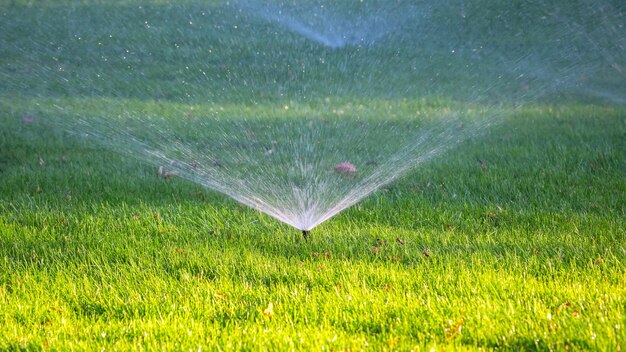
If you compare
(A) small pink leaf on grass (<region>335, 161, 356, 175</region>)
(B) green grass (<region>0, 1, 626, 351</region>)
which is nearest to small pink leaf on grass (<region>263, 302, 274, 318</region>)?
(B) green grass (<region>0, 1, 626, 351</region>)

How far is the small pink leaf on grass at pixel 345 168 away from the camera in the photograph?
6340 millimetres

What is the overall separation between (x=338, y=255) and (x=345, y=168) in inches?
80.7

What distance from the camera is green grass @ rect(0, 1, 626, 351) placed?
3.36 m

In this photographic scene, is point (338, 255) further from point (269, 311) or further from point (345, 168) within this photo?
point (345, 168)

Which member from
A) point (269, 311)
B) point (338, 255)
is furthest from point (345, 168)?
point (269, 311)

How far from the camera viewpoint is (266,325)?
347 cm

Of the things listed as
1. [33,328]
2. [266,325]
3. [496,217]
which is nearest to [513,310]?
[266,325]

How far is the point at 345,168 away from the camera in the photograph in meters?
6.40

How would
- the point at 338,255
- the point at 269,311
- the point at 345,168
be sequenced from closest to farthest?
the point at 269,311 < the point at 338,255 < the point at 345,168

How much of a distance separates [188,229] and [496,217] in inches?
78.7

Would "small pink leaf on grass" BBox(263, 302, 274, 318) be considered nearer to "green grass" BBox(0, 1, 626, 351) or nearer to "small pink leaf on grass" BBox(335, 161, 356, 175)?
"green grass" BBox(0, 1, 626, 351)

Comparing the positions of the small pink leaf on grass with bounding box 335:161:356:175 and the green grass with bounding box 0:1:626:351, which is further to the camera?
the small pink leaf on grass with bounding box 335:161:356:175

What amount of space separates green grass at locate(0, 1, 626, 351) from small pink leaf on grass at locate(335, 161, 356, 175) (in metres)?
0.44

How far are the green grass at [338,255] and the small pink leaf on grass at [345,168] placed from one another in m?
0.44
